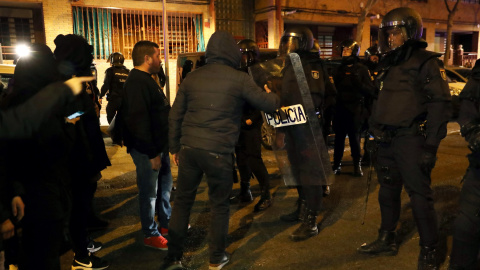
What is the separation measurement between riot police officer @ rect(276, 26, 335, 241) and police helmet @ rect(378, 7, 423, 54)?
844mm

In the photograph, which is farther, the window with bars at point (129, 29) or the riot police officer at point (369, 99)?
the window with bars at point (129, 29)

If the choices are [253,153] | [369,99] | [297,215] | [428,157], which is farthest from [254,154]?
[369,99]

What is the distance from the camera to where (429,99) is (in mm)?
3258

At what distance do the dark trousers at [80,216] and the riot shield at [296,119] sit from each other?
179 cm

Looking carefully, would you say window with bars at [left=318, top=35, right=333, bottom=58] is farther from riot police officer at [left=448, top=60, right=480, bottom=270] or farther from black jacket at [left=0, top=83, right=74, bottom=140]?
black jacket at [left=0, top=83, right=74, bottom=140]

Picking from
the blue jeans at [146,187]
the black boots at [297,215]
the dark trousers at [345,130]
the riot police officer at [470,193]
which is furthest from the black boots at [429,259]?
the dark trousers at [345,130]

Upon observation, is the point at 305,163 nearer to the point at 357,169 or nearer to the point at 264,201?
the point at 264,201

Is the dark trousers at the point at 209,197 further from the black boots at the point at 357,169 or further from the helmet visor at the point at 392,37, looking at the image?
the black boots at the point at 357,169

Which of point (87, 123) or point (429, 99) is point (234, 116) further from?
point (429, 99)

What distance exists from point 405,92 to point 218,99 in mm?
1525

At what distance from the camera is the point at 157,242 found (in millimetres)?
3924

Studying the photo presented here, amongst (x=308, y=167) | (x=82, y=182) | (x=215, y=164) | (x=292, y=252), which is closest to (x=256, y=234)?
(x=292, y=252)

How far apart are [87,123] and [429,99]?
2.84 metres

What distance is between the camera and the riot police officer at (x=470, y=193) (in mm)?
2793
